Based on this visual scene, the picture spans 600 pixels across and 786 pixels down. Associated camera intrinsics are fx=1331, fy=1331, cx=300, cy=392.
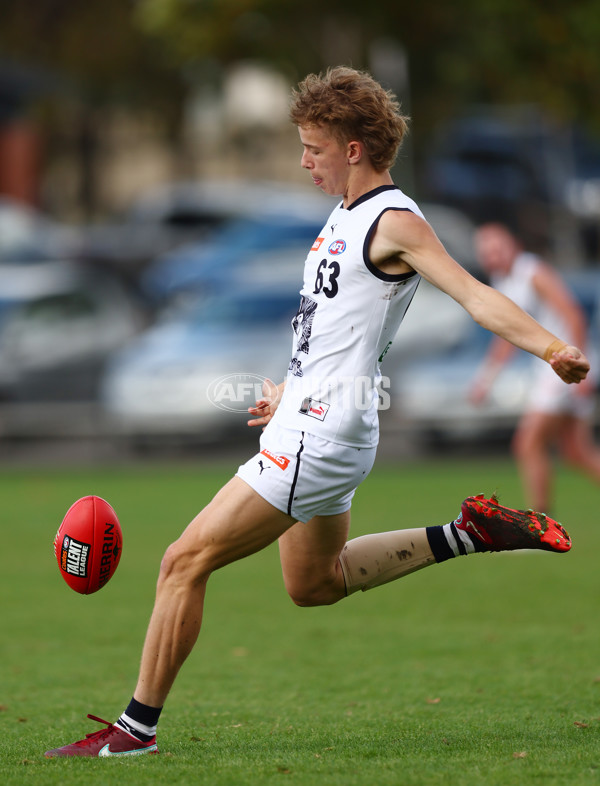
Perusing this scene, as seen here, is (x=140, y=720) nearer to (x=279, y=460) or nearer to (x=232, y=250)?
(x=279, y=460)

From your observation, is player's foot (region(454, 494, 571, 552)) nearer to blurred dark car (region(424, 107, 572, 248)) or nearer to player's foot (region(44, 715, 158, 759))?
player's foot (region(44, 715, 158, 759))

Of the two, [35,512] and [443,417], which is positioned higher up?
[443,417]

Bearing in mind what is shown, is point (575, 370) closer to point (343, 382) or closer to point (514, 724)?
point (343, 382)

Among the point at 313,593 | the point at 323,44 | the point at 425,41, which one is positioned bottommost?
the point at 313,593

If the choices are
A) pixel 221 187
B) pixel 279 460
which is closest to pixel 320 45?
pixel 221 187

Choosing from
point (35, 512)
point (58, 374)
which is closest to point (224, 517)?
point (35, 512)

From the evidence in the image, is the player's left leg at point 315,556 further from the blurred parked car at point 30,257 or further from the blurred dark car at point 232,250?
the blurred dark car at point 232,250

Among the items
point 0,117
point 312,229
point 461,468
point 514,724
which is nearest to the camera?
point 514,724

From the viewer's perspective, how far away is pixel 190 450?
20.1m

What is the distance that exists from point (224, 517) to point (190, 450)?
1506 cm

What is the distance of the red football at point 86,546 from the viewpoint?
5445mm

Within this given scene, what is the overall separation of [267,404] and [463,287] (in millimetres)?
1116

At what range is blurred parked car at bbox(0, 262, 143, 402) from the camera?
20.6m

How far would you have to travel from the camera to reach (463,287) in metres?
4.91
